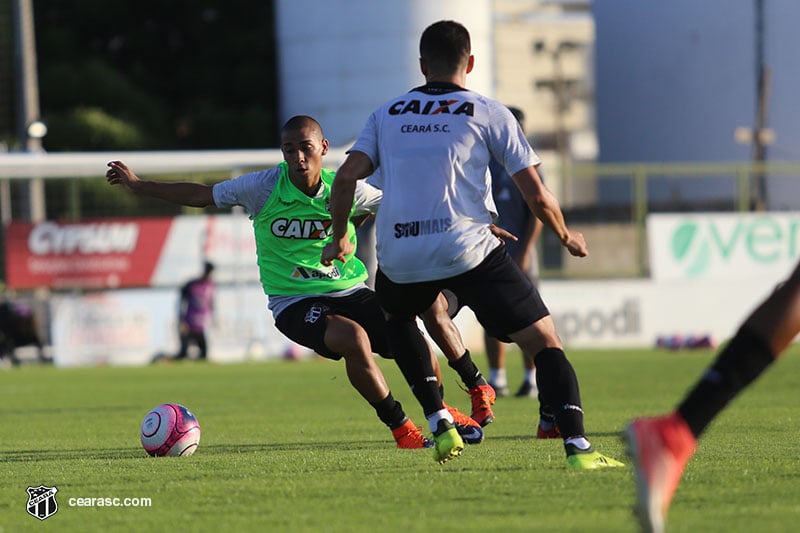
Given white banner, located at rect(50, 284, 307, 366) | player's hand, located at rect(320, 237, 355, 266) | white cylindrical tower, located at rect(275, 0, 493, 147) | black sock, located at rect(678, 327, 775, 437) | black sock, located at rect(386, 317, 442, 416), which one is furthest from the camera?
white cylindrical tower, located at rect(275, 0, 493, 147)

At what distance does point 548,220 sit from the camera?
6.49 m

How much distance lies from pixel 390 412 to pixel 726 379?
11.5 ft

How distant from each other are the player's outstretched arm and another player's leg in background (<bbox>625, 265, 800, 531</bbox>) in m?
3.93

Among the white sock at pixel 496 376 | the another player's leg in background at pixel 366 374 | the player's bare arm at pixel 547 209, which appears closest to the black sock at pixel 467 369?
the another player's leg in background at pixel 366 374

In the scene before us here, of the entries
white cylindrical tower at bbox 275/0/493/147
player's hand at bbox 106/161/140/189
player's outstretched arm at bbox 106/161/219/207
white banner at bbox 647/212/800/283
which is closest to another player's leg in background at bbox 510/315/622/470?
player's outstretched arm at bbox 106/161/219/207

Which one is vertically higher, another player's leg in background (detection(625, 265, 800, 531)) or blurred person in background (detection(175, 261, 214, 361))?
another player's leg in background (detection(625, 265, 800, 531))

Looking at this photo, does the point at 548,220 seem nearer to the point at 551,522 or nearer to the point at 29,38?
the point at 551,522

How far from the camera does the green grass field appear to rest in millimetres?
5371

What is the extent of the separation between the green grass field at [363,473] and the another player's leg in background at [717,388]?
0.35 metres

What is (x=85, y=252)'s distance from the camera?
81.8 feet

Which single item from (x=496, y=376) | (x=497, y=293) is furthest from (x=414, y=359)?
(x=496, y=376)

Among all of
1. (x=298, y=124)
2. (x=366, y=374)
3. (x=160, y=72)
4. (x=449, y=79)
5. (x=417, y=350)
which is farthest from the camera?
(x=160, y=72)

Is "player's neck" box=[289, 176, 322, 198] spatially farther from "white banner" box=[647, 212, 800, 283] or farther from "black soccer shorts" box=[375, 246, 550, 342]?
"white banner" box=[647, 212, 800, 283]

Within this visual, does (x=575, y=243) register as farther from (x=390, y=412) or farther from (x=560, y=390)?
(x=390, y=412)
